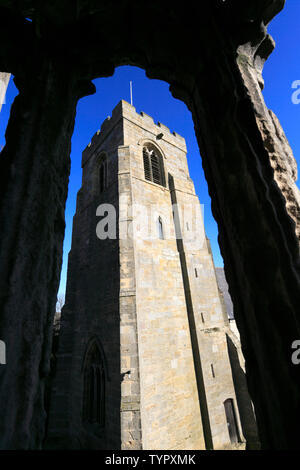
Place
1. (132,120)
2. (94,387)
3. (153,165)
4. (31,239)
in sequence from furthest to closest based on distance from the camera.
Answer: (153,165) → (132,120) → (94,387) → (31,239)

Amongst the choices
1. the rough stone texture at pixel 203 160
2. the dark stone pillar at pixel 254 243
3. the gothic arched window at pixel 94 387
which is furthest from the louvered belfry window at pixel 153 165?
the dark stone pillar at pixel 254 243

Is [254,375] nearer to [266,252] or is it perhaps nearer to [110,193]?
[266,252]

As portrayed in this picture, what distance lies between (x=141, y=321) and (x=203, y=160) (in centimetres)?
560

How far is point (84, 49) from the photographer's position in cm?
179

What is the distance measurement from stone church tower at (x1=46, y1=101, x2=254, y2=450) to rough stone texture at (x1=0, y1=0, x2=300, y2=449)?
526 centimetres

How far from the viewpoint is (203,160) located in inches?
63.7

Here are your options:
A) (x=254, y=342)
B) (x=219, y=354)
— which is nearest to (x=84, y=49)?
(x=254, y=342)

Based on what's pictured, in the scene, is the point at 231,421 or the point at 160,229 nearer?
the point at 231,421

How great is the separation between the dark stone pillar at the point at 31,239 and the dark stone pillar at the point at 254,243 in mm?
1010

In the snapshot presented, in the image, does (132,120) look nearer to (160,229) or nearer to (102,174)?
(102,174)

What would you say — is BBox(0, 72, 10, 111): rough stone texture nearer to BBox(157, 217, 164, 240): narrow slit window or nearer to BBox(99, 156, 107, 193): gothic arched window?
BBox(157, 217, 164, 240): narrow slit window

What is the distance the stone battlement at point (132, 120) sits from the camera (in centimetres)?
978

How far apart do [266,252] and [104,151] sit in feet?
34.6

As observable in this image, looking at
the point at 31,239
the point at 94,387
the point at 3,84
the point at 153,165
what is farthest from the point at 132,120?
the point at 94,387
